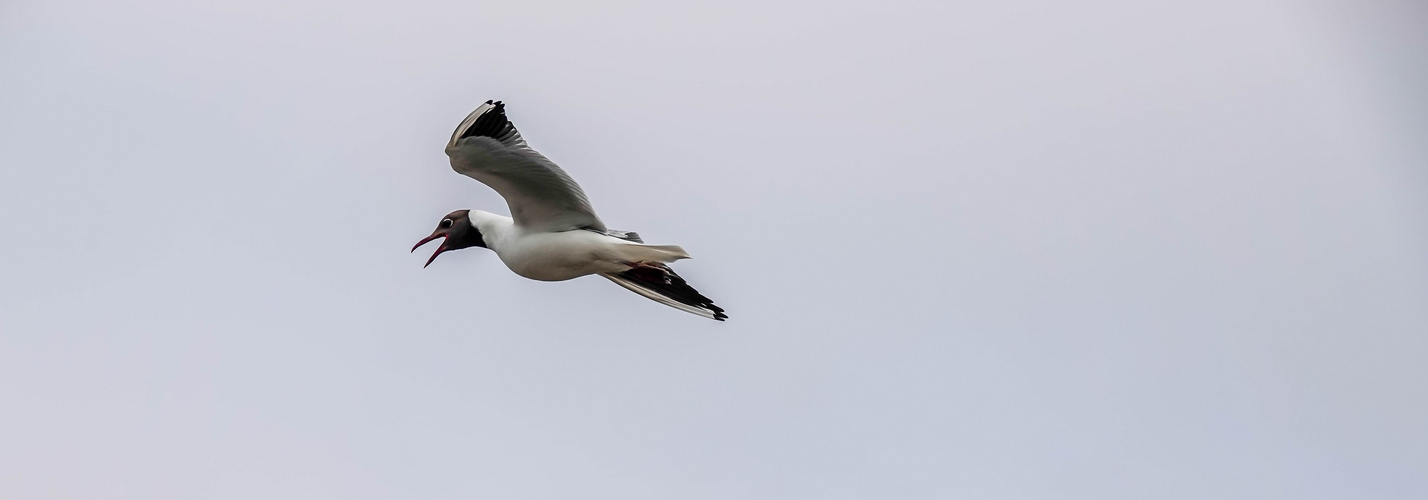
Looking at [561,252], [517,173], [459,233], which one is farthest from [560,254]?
[459,233]

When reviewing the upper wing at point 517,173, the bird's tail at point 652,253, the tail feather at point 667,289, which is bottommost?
the bird's tail at point 652,253

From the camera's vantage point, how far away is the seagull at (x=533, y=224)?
8.65 metres

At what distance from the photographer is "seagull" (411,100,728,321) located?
8.65m

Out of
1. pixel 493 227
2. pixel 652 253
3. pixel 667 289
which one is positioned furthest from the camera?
pixel 667 289

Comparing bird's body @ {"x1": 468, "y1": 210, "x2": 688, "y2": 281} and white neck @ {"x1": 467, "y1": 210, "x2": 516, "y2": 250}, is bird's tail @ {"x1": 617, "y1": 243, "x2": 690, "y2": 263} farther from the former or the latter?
white neck @ {"x1": 467, "y1": 210, "x2": 516, "y2": 250}

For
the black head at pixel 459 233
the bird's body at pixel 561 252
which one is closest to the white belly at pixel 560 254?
the bird's body at pixel 561 252

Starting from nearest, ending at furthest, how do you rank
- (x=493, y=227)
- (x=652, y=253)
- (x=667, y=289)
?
Answer: (x=652, y=253), (x=493, y=227), (x=667, y=289)

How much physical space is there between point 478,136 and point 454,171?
425 millimetres

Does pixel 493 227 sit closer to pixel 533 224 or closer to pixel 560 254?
pixel 533 224

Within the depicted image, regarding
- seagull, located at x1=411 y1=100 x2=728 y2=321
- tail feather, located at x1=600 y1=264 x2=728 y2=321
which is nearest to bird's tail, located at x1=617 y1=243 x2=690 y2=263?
seagull, located at x1=411 y1=100 x2=728 y2=321

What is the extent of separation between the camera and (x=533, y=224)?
9188 millimetres

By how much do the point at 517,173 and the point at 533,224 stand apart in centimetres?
45

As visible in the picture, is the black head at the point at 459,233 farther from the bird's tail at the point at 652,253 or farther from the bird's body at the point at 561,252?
the bird's tail at the point at 652,253

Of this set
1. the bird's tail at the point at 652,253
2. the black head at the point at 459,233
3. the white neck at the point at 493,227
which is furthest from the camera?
the black head at the point at 459,233
